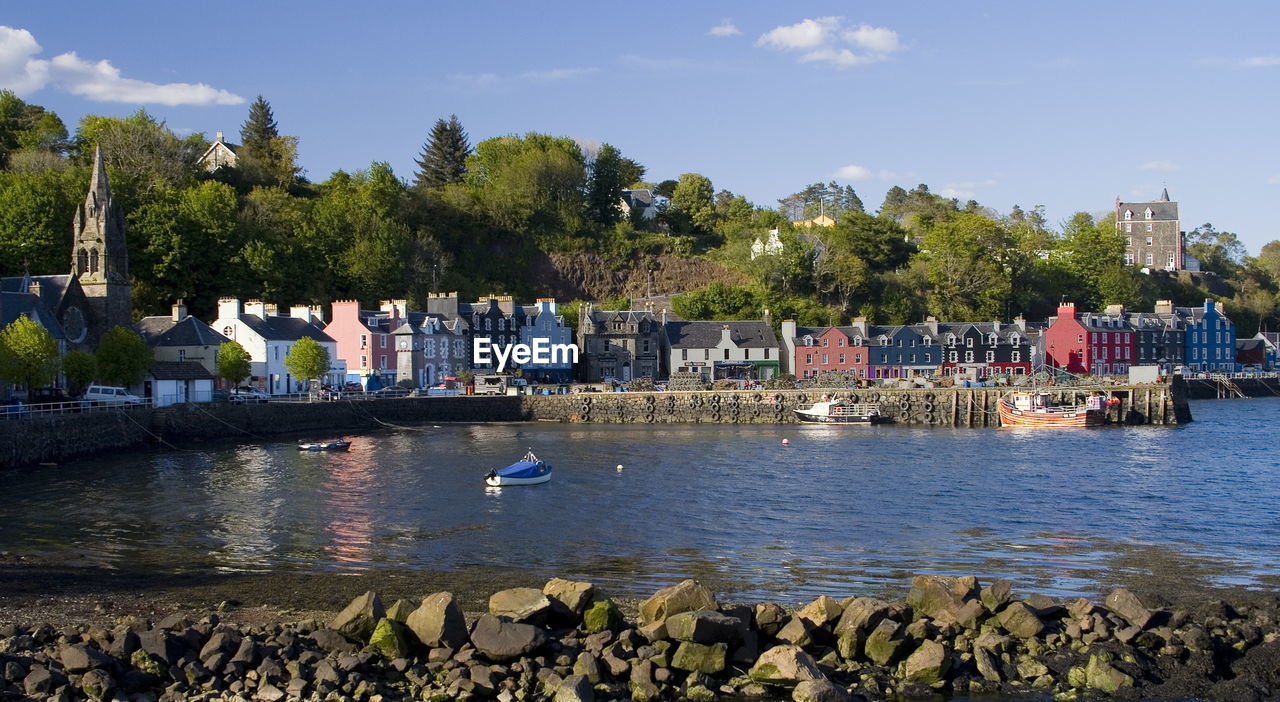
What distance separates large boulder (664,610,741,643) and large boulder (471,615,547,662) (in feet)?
7.57

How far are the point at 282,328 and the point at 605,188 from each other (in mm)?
61609

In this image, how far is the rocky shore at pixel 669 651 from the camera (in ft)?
58.2

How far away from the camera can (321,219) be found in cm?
10112

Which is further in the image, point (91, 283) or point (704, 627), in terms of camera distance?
point (91, 283)

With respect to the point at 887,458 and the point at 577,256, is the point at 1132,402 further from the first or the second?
the point at 577,256

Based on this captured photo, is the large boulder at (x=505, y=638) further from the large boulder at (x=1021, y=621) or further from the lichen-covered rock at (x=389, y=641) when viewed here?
the large boulder at (x=1021, y=621)

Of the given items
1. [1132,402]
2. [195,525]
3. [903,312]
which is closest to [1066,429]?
[1132,402]

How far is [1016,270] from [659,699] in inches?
4565

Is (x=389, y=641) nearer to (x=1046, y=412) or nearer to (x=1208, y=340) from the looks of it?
(x=1046, y=412)

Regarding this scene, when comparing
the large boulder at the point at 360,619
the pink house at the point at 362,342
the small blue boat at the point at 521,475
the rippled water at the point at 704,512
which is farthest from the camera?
the pink house at the point at 362,342

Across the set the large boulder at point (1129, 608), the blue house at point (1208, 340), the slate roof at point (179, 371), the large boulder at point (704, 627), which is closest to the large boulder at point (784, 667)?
the large boulder at point (704, 627)

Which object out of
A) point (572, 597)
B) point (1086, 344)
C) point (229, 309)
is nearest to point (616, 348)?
point (229, 309)
